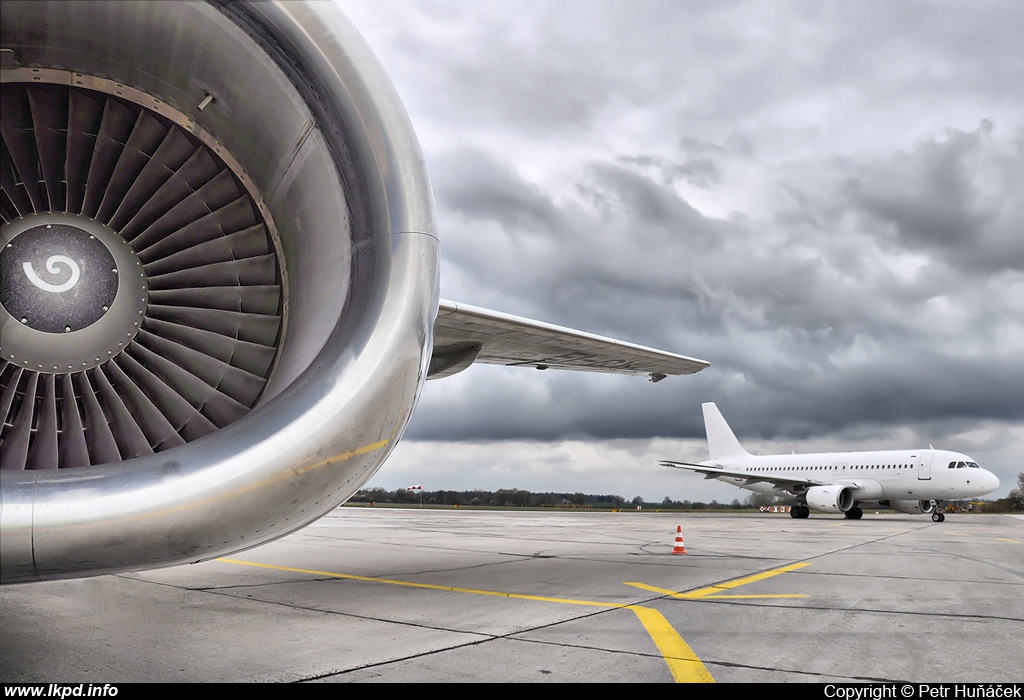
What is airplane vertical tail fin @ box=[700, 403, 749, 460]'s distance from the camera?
1458 inches

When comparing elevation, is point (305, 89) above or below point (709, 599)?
above

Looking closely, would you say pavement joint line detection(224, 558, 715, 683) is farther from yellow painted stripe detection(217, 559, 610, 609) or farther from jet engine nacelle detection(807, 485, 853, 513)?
jet engine nacelle detection(807, 485, 853, 513)

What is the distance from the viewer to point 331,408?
258 cm

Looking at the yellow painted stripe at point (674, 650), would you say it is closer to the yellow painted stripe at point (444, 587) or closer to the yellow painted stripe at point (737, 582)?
the yellow painted stripe at point (444, 587)

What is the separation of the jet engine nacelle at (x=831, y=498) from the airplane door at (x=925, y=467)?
8.34ft

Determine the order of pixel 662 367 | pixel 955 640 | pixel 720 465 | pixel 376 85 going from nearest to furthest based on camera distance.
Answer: pixel 376 85 < pixel 955 640 < pixel 662 367 < pixel 720 465

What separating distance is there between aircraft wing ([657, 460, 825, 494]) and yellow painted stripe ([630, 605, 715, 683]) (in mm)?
26118

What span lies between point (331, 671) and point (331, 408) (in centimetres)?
178

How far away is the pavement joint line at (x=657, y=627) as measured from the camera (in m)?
3.69

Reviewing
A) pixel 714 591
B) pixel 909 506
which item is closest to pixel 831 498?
pixel 909 506

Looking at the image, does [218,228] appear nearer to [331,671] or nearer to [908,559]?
[331,671]

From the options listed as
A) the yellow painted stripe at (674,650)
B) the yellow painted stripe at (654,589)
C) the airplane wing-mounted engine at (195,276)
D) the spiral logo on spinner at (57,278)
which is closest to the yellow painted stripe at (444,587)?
the yellow painted stripe at (674,650)

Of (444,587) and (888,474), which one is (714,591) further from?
(888,474)
